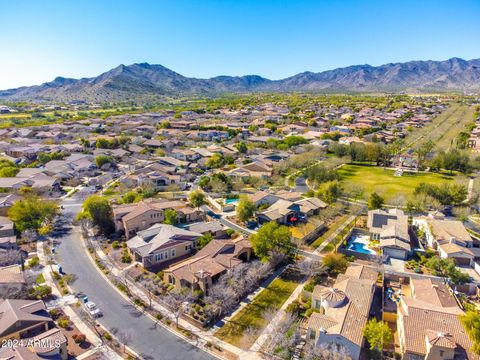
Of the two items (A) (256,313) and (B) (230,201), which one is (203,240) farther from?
(B) (230,201)

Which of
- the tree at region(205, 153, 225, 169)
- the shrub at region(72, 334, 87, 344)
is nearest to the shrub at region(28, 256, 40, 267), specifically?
the shrub at region(72, 334, 87, 344)

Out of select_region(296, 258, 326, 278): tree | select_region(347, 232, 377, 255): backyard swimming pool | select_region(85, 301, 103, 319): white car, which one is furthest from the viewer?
select_region(347, 232, 377, 255): backyard swimming pool

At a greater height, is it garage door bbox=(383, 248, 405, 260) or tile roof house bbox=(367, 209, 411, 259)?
tile roof house bbox=(367, 209, 411, 259)

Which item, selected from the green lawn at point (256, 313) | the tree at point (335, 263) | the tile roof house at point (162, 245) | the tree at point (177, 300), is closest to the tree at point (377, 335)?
the green lawn at point (256, 313)

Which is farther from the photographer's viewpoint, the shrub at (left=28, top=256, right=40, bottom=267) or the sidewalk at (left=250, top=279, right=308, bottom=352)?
the shrub at (left=28, top=256, right=40, bottom=267)

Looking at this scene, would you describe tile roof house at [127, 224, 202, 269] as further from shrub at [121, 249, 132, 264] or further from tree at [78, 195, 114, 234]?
tree at [78, 195, 114, 234]

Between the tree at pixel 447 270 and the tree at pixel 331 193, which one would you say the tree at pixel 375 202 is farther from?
the tree at pixel 447 270

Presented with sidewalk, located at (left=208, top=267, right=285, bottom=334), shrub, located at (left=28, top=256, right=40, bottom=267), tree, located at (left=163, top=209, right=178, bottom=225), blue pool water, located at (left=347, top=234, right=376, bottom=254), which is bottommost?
blue pool water, located at (left=347, top=234, right=376, bottom=254)

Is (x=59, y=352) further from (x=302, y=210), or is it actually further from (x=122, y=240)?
(x=302, y=210)
